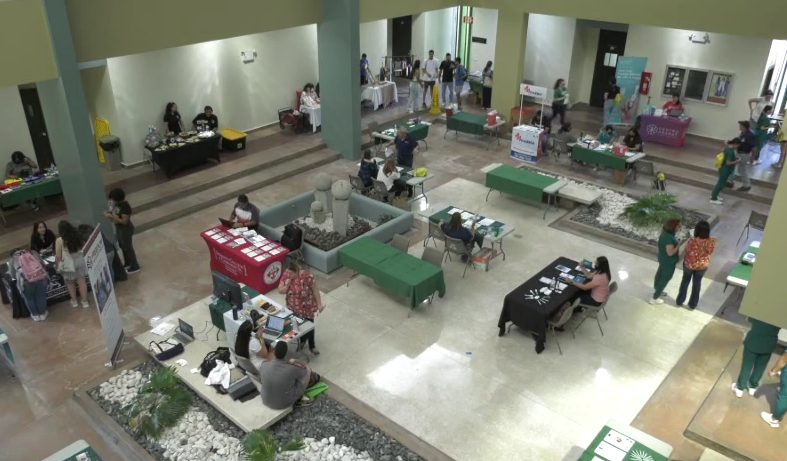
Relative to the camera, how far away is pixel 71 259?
32.6 ft

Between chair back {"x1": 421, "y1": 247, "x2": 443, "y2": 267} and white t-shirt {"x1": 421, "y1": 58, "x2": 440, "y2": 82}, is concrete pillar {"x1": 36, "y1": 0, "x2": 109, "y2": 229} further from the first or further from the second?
white t-shirt {"x1": 421, "y1": 58, "x2": 440, "y2": 82}

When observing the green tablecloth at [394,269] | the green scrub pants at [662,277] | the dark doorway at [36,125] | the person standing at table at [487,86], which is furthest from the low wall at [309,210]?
the person standing at table at [487,86]

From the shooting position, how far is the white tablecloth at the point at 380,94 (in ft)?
66.0

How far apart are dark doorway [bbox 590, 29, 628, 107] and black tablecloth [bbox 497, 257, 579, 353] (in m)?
12.5

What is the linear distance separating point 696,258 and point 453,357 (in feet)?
13.6

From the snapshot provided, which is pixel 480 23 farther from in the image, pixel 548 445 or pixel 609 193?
pixel 548 445

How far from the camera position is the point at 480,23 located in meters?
22.2

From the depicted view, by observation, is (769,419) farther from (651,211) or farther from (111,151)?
(111,151)

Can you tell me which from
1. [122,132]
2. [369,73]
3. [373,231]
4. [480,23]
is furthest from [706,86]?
[122,132]

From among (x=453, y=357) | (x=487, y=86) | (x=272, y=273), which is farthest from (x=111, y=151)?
(x=487, y=86)

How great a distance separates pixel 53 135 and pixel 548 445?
10178 millimetres

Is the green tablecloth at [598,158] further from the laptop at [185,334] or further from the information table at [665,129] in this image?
the laptop at [185,334]

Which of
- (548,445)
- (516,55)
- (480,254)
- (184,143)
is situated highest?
(516,55)

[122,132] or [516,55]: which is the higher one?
[516,55]
